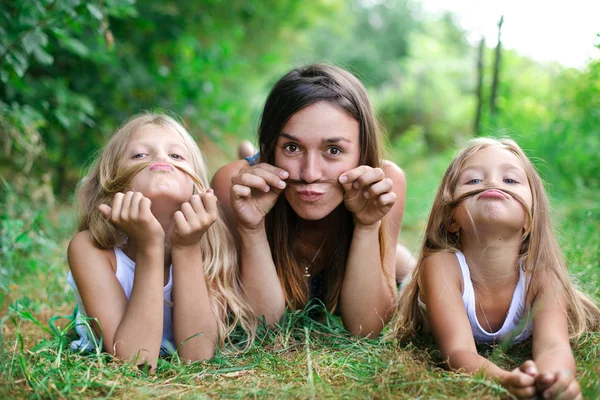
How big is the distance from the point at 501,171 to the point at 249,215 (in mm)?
989

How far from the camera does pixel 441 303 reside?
77.5 inches

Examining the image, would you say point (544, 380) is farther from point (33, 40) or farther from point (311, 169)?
point (33, 40)

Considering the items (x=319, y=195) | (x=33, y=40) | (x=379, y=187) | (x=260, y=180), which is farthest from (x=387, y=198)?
(x=33, y=40)

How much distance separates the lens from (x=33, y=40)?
8.75 feet

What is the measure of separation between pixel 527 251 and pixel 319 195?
841 millimetres

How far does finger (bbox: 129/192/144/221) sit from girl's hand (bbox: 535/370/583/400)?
54.1 inches

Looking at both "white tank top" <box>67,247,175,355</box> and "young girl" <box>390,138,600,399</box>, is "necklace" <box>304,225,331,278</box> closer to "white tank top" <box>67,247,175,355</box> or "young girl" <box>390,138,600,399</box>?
"young girl" <box>390,138,600,399</box>

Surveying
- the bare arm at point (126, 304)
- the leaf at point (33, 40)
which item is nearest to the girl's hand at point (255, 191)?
the bare arm at point (126, 304)

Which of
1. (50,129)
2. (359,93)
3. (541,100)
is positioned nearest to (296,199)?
(359,93)

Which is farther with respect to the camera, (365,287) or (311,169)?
(365,287)

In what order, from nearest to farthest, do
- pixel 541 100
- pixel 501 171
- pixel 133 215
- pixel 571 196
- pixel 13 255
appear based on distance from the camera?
pixel 133 215 → pixel 501 171 → pixel 13 255 → pixel 571 196 → pixel 541 100

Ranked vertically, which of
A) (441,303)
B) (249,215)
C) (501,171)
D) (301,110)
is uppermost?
(301,110)

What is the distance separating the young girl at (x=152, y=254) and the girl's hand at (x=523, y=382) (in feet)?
3.44

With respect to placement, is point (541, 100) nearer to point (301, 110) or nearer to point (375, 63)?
point (301, 110)
